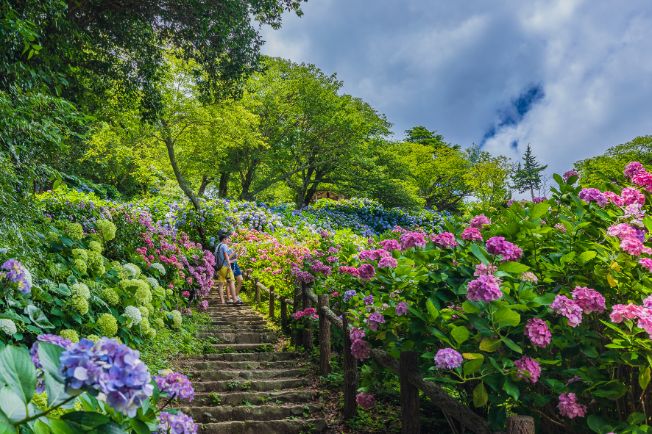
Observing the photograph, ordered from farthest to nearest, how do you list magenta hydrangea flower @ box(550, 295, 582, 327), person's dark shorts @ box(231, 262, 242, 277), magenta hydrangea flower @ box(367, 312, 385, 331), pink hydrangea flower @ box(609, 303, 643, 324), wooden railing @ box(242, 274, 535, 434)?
person's dark shorts @ box(231, 262, 242, 277)
magenta hydrangea flower @ box(367, 312, 385, 331)
wooden railing @ box(242, 274, 535, 434)
magenta hydrangea flower @ box(550, 295, 582, 327)
pink hydrangea flower @ box(609, 303, 643, 324)

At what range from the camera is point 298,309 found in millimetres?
7688

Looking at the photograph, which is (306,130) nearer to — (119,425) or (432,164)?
(432,164)

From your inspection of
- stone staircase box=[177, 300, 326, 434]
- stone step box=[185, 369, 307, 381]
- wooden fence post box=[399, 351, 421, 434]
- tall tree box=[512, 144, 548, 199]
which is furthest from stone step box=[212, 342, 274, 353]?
tall tree box=[512, 144, 548, 199]

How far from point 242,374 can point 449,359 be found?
421 centimetres

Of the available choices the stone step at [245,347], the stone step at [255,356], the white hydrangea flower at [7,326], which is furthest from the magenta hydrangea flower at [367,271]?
the stone step at [245,347]

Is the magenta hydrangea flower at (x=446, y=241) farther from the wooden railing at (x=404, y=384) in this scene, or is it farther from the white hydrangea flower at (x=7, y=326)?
the white hydrangea flower at (x=7, y=326)

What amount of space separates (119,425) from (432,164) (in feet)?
106

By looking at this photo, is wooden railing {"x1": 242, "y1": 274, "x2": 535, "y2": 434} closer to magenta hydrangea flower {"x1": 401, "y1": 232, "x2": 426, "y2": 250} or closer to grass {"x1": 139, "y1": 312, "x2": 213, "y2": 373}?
magenta hydrangea flower {"x1": 401, "y1": 232, "x2": 426, "y2": 250}

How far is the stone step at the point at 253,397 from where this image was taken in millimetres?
5254

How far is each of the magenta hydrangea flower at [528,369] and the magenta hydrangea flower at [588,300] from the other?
0.36 meters

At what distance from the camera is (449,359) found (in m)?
2.41

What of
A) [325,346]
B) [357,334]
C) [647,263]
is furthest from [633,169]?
[325,346]

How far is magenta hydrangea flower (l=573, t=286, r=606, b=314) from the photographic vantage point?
231cm

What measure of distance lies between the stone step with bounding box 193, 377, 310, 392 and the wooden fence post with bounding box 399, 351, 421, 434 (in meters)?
2.44
